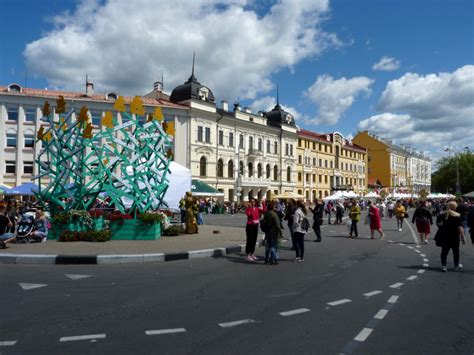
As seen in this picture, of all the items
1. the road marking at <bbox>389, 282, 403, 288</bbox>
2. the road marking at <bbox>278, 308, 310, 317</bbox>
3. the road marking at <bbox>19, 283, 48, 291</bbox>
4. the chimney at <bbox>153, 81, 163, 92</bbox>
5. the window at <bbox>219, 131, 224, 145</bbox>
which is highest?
the chimney at <bbox>153, 81, 163, 92</bbox>

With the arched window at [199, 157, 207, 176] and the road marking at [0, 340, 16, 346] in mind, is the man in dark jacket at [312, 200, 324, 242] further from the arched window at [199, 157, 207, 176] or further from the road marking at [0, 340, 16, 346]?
the arched window at [199, 157, 207, 176]

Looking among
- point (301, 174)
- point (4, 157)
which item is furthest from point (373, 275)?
point (301, 174)

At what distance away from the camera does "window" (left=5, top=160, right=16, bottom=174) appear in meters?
42.9

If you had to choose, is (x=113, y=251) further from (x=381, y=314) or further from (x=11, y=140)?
(x=11, y=140)

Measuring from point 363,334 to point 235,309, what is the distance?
78.3 inches

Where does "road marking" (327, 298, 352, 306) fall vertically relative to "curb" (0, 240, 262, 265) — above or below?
below

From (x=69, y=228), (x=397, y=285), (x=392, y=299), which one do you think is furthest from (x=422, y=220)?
(x=69, y=228)

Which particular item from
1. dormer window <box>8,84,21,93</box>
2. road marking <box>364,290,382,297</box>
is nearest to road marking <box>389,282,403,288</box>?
road marking <box>364,290,382,297</box>

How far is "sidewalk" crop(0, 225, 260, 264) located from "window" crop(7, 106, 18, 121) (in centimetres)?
3526

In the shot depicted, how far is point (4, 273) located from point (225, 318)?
6000mm

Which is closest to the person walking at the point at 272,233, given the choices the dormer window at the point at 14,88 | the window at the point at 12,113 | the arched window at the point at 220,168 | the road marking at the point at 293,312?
the road marking at the point at 293,312

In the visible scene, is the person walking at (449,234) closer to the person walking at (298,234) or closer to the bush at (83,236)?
the person walking at (298,234)

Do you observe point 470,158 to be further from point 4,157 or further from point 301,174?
point 4,157

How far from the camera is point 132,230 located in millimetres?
14883
